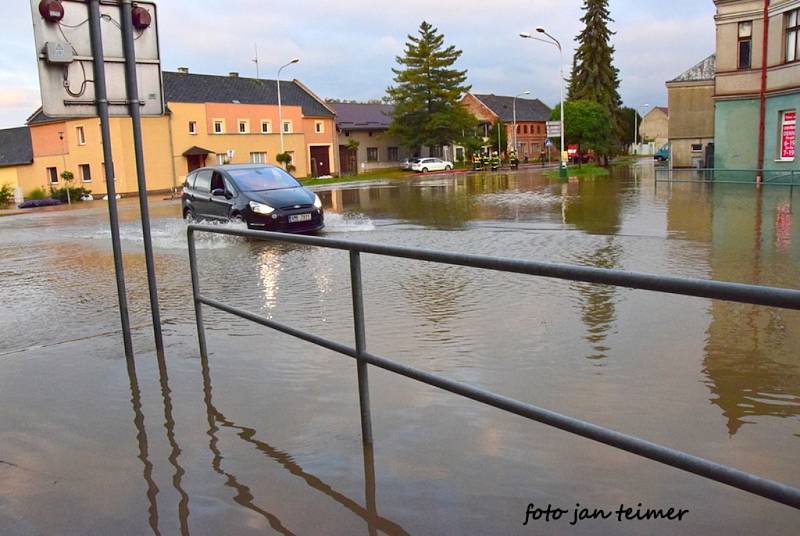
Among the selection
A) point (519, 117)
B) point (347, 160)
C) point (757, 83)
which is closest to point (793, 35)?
point (757, 83)

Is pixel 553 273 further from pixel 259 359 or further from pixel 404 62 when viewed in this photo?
pixel 404 62

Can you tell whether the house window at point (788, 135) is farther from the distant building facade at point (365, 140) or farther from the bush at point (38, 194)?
the distant building facade at point (365, 140)

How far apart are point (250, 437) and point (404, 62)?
226 ft

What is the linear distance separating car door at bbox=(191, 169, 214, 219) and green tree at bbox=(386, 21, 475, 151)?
5338 centimetres

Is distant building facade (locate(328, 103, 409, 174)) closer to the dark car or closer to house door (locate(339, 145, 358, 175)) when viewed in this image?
house door (locate(339, 145, 358, 175))

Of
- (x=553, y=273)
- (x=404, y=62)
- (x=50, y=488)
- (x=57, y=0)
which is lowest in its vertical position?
(x=50, y=488)

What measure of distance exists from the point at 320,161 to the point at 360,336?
6566cm

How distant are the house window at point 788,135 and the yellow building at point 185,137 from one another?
3562 centimetres

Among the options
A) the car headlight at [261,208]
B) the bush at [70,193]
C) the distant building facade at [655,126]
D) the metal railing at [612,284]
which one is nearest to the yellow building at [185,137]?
the bush at [70,193]

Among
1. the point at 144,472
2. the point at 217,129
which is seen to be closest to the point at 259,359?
the point at 144,472

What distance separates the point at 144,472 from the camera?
3.55m

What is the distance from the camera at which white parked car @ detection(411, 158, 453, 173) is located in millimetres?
66938

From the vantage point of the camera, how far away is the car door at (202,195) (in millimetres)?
15859

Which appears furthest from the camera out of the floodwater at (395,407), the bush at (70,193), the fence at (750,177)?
the bush at (70,193)
